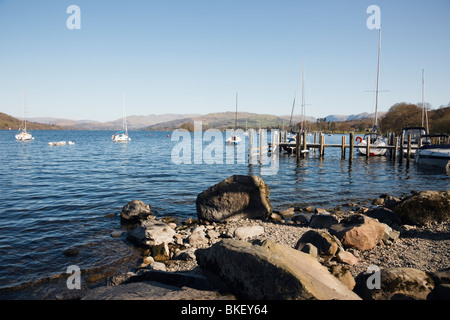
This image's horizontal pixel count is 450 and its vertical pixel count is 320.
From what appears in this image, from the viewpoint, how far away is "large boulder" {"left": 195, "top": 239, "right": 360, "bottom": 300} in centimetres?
431

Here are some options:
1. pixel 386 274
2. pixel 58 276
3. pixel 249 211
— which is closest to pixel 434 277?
pixel 386 274

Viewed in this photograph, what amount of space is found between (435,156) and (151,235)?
30.0 meters

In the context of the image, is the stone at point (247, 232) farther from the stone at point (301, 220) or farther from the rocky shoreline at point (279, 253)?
the stone at point (301, 220)

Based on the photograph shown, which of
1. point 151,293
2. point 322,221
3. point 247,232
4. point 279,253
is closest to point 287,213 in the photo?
point 322,221

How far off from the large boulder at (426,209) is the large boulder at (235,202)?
195 inches

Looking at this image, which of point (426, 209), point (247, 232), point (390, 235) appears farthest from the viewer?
point (426, 209)

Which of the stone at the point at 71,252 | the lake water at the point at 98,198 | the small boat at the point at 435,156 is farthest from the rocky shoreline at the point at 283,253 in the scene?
the small boat at the point at 435,156

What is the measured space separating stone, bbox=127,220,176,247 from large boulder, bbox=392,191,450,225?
830cm

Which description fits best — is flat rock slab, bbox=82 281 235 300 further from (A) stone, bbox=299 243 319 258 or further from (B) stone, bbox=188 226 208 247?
(B) stone, bbox=188 226 208 247

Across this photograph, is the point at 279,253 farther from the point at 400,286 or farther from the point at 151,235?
the point at 151,235

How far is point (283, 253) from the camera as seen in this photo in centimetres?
523

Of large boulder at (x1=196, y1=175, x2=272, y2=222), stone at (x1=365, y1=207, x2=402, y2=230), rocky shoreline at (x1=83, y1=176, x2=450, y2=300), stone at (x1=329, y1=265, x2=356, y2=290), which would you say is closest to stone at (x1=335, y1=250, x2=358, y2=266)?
rocky shoreline at (x1=83, y1=176, x2=450, y2=300)
